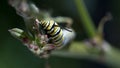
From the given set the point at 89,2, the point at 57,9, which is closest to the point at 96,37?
the point at 57,9

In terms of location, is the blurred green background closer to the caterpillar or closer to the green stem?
the green stem

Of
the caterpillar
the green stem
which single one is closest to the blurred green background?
the green stem

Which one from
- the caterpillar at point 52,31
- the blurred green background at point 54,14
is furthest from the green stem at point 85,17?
the caterpillar at point 52,31

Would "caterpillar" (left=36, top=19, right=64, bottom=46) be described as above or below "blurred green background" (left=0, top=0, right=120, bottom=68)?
below

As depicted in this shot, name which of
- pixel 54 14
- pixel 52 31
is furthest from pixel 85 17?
pixel 52 31

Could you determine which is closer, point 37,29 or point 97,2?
point 37,29

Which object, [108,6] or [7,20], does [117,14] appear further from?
[7,20]

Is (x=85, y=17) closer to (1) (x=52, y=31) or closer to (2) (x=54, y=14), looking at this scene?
(2) (x=54, y=14)

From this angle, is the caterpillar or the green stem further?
the green stem
